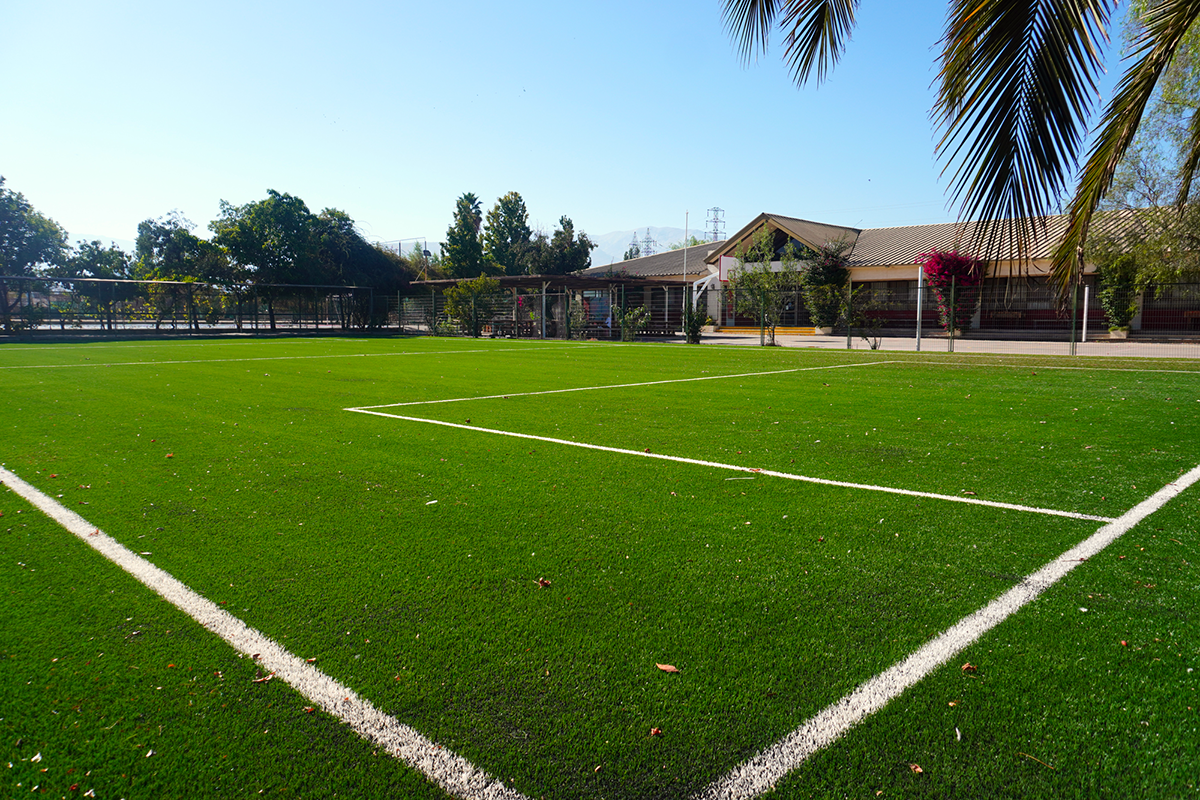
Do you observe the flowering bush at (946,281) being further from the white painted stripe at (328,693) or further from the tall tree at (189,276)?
the tall tree at (189,276)

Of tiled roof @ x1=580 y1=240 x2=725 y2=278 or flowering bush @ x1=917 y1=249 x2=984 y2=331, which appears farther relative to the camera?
tiled roof @ x1=580 y1=240 x2=725 y2=278

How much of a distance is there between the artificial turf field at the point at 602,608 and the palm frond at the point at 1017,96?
1.86m

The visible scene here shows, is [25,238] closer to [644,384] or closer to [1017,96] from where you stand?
[644,384]

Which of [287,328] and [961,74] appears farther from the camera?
[287,328]

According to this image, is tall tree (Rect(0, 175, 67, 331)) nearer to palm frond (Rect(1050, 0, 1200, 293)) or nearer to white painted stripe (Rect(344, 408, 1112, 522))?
white painted stripe (Rect(344, 408, 1112, 522))

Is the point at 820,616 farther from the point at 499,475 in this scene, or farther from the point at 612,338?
the point at 612,338

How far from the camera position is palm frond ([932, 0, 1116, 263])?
397 centimetres

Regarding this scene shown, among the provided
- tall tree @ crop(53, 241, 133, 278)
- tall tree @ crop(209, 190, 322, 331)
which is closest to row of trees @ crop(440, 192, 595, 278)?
tall tree @ crop(209, 190, 322, 331)

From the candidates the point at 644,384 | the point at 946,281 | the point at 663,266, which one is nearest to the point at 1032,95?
the point at 644,384

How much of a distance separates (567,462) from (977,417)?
15.8 feet

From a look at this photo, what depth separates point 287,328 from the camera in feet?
120

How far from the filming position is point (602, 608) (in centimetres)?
304

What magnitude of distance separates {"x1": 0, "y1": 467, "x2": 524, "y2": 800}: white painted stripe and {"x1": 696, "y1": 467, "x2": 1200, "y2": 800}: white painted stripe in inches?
24.4

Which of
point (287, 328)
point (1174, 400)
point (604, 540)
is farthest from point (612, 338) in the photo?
point (604, 540)
